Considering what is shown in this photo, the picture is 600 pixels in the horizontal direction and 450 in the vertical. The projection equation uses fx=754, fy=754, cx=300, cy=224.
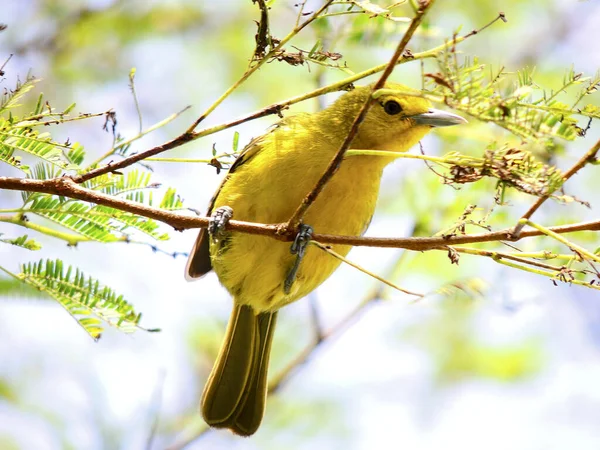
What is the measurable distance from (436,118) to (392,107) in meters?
0.27

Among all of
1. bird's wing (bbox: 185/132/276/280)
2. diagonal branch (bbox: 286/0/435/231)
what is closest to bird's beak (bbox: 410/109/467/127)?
bird's wing (bbox: 185/132/276/280)

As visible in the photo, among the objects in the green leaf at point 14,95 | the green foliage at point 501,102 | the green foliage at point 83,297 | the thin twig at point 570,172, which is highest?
the green foliage at point 501,102

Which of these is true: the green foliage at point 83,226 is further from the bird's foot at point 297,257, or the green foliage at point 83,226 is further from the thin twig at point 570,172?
the thin twig at point 570,172

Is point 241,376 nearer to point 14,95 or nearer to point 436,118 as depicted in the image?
point 436,118

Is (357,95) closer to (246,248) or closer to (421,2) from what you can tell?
(246,248)

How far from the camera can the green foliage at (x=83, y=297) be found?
260 centimetres

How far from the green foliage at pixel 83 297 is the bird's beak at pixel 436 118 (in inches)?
74.4

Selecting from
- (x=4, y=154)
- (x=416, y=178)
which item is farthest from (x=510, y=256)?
(x=416, y=178)

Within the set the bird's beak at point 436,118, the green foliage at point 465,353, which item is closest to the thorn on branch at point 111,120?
the bird's beak at point 436,118

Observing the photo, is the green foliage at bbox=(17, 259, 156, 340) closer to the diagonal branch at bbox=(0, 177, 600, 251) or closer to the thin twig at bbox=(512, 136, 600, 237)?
the diagonal branch at bbox=(0, 177, 600, 251)

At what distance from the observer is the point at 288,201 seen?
3.55 m

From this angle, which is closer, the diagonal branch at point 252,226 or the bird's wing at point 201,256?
the diagonal branch at point 252,226

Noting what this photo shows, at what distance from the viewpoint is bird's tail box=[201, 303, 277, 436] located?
4668mm

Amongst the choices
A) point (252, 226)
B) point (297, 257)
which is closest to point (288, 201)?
point (297, 257)
